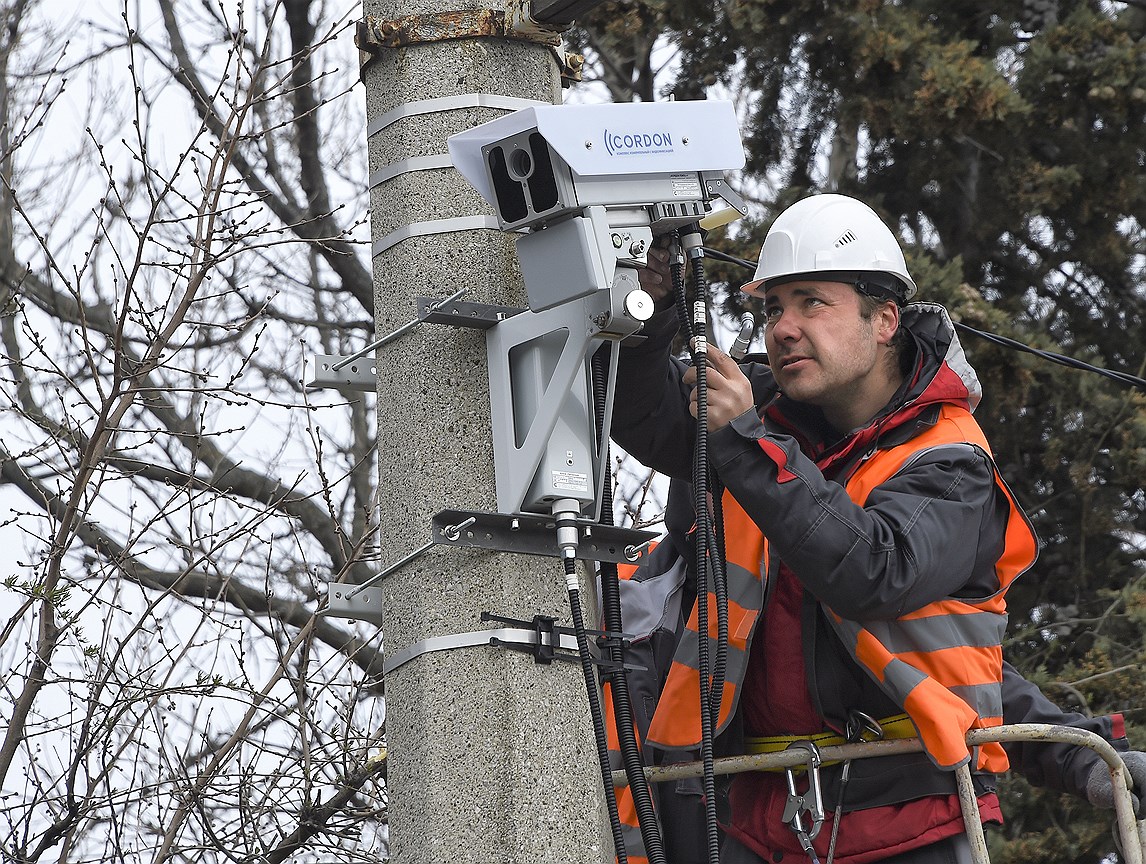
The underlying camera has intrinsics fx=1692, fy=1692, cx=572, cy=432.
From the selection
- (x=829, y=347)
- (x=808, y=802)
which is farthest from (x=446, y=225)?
(x=808, y=802)

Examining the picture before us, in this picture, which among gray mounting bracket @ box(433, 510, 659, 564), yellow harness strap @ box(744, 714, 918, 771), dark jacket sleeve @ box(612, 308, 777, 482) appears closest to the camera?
gray mounting bracket @ box(433, 510, 659, 564)

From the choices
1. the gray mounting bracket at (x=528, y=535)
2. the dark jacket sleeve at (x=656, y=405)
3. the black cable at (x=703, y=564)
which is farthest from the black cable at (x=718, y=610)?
the dark jacket sleeve at (x=656, y=405)

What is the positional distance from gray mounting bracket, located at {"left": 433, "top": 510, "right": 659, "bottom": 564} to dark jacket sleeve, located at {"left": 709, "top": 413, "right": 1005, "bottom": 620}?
290mm

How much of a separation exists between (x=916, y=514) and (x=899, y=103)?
6.17 meters

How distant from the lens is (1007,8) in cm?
1031

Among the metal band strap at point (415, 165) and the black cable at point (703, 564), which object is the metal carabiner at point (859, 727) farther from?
the metal band strap at point (415, 165)

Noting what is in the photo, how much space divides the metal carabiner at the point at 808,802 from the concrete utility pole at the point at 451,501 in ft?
2.12

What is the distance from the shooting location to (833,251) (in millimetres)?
4336

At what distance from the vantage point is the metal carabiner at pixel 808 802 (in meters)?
3.71

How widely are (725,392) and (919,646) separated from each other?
73cm

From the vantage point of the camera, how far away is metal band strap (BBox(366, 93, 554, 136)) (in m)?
3.56

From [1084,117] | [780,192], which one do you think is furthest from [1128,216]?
[780,192]

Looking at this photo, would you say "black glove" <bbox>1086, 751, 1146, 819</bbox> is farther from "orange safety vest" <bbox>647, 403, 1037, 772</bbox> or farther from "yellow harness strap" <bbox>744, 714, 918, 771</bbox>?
"yellow harness strap" <bbox>744, 714, 918, 771</bbox>

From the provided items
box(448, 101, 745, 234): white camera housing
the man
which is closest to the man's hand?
the man
